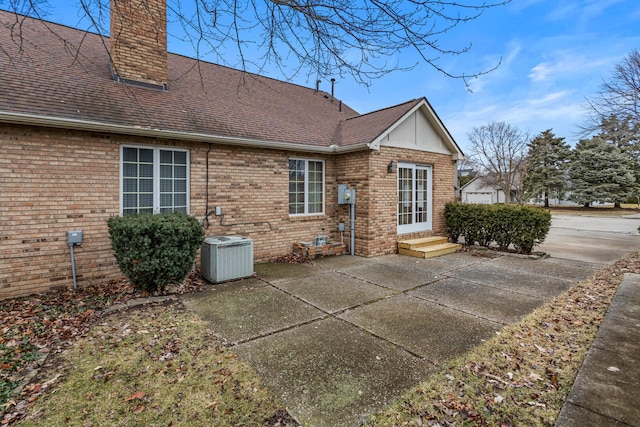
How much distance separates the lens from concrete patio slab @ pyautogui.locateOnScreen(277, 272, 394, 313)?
199 inches

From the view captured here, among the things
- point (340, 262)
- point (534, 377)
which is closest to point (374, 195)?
point (340, 262)

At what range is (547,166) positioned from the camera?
35125mm

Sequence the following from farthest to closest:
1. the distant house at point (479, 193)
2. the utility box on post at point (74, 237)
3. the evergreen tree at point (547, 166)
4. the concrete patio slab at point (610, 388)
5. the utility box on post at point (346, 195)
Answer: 1. the distant house at point (479, 193)
2. the evergreen tree at point (547, 166)
3. the utility box on post at point (346, 195)
4. the utility box on post at point (74, 237)
5. the concrete patio slab at point (610, 388)

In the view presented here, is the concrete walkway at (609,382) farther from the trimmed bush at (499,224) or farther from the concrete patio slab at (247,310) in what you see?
the trimmed bush at (499,224)

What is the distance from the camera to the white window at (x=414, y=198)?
976 cm

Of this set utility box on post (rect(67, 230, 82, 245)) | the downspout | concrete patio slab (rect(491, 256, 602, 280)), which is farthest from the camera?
the downspout

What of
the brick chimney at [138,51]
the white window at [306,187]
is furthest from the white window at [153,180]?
the white window at [306,187]

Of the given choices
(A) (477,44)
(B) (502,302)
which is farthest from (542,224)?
(A) (477,44)

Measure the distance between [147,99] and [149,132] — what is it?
1.52 meters

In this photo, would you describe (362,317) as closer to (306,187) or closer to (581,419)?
(581,419)

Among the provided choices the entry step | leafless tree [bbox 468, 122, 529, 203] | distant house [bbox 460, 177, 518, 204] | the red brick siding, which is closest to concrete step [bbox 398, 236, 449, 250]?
the entry step

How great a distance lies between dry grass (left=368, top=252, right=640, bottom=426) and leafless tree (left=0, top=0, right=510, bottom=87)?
3035 mm

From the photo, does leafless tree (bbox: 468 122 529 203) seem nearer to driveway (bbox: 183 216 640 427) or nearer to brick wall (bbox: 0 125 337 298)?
driveway (bbox: 183 216 640 427)

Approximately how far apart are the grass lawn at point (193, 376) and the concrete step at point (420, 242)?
4634 millimetres
